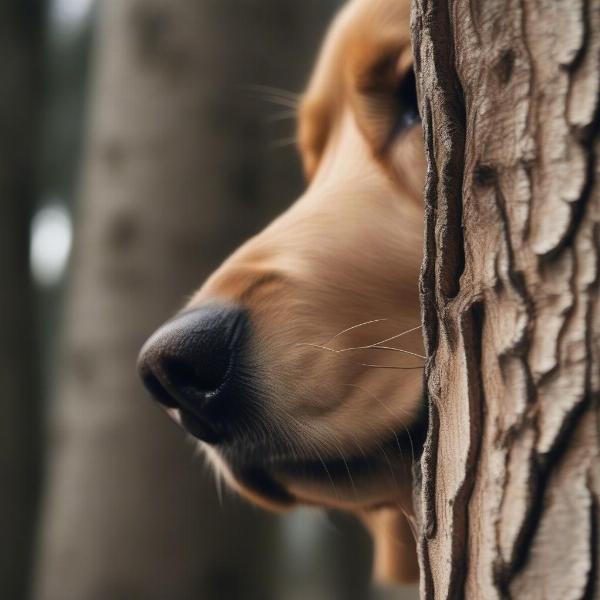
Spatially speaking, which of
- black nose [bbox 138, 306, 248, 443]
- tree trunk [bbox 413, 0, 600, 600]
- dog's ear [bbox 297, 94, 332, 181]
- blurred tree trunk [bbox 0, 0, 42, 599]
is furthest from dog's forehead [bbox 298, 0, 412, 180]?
blurred tree trunk [bbox 0, 0, 42, 599]

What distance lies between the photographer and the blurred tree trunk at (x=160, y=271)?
3.61m

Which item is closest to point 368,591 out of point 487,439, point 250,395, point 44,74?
point 44,74

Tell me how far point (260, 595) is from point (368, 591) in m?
3.30

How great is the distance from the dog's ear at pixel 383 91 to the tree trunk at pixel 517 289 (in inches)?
38.3

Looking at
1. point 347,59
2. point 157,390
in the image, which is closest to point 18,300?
point 347,59

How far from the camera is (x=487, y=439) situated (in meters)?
0.91

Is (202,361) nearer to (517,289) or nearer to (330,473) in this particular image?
(330,473)

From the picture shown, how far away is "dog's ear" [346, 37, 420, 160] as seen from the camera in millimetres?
1977

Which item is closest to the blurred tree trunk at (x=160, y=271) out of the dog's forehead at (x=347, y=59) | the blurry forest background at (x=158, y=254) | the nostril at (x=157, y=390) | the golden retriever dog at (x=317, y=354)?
the blurry forest background at (x=158, y=254)

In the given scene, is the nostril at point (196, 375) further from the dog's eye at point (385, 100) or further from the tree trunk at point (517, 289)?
the dog's eye at point (385, 100)

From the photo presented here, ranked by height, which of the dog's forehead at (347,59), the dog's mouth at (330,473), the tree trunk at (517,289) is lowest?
the dog's mouth at (330,473)

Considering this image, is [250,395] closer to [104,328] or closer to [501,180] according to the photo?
[501,180]

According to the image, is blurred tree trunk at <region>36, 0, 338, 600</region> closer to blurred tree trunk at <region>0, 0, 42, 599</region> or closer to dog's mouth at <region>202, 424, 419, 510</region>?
blurred tree trunk at <region>0, 0, 42, 599</region>

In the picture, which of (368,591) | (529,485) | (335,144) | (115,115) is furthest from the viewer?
(368,591)
